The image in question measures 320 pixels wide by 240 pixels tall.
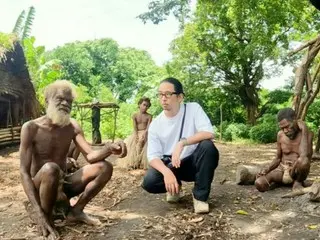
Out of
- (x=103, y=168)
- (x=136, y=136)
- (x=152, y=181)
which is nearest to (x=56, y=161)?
(x=103, y=168)

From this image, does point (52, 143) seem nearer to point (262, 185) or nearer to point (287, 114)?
point (262, 185)

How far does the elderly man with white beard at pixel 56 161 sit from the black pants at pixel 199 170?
665mm

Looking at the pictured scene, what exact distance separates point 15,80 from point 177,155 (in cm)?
1050

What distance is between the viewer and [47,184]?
329cm

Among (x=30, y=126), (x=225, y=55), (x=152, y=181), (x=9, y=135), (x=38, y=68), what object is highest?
(x=225, y=55)

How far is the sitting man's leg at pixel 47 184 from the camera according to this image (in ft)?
10.8

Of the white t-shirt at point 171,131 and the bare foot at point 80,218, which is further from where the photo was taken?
the white t-shirt at point 171,131

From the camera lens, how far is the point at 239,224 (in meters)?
3.72

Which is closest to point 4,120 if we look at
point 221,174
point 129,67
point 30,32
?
point 30,32

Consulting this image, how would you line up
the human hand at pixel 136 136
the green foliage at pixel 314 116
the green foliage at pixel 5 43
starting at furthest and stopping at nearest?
the green foliage at pixel 314 116 → the green foliage at pixel 5 43 → the human hand at pixel 136 136

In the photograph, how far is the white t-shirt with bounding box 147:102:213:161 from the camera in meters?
4.13

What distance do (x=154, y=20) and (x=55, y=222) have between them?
1147cm

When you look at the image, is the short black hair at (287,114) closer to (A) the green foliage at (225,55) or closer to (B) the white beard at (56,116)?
(B) the white beard at (56,116)

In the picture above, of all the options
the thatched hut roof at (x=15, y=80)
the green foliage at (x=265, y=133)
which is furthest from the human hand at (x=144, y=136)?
the green foliage at (x=265, y=133)
